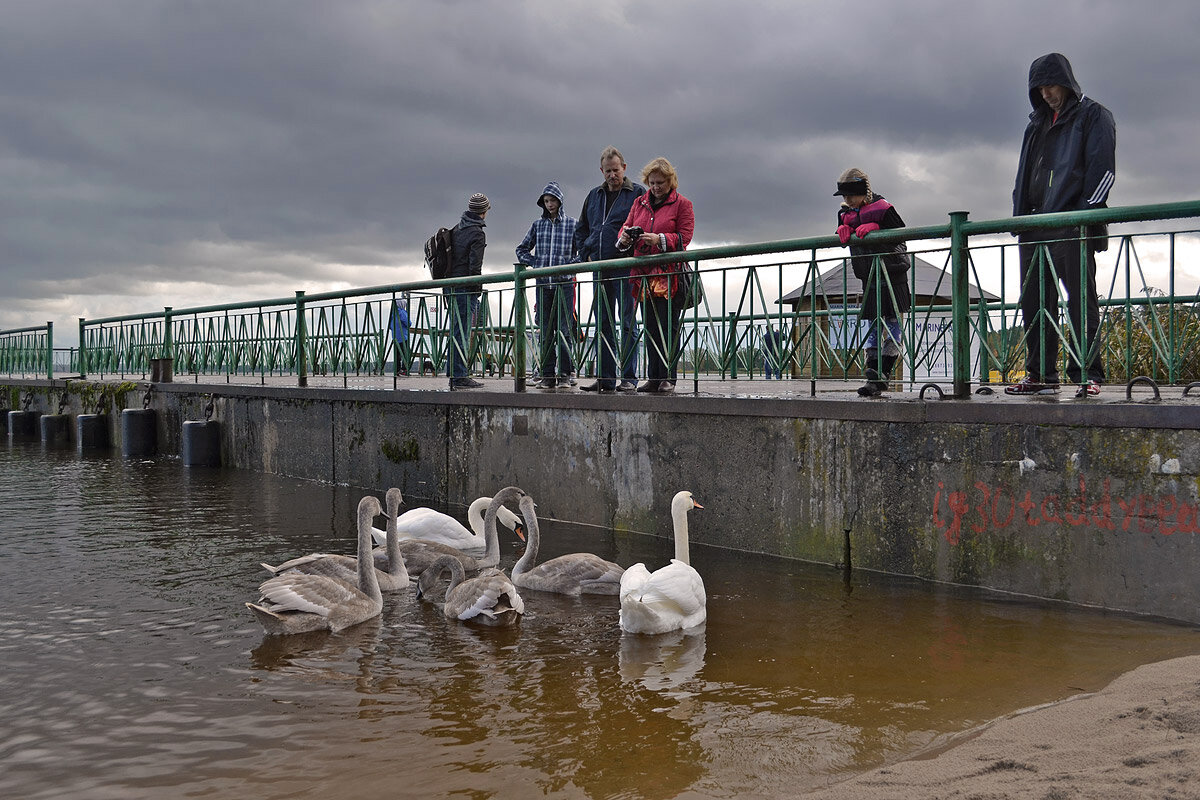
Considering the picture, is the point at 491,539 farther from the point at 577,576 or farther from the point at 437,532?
the point at 577,576

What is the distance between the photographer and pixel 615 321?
10312mm

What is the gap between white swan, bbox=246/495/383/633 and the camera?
5957mm

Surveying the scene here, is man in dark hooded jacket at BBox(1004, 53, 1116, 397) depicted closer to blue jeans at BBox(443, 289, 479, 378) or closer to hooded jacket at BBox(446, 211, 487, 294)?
blue jeans at BBox(443, 289, 479, 378)

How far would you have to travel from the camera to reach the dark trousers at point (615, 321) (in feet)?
33.2

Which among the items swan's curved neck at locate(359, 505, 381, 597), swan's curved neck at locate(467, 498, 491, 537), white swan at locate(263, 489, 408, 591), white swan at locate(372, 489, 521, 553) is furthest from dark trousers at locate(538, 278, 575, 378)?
swan's curved neck at locate(359, 505, 381, 597)

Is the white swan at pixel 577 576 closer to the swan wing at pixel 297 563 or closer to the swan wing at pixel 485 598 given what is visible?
the swan wing at pixel 485 598

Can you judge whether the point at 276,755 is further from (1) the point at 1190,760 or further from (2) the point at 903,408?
(2) the point at 903,408

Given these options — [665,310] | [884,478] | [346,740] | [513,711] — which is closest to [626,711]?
[513,711]

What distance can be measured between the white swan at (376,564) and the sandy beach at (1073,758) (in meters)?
4.09

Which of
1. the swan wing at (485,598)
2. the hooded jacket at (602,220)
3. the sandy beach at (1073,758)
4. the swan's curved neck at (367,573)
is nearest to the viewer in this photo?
the sandy beach at (1073,758)

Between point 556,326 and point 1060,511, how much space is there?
5.82 m

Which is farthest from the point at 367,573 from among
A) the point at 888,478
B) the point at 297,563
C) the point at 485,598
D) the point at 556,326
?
the point at 556,326

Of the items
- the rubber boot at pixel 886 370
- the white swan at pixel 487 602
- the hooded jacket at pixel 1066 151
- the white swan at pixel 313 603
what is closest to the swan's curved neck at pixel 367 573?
the white swan at pixel 313 603

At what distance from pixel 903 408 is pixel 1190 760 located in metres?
3.94
